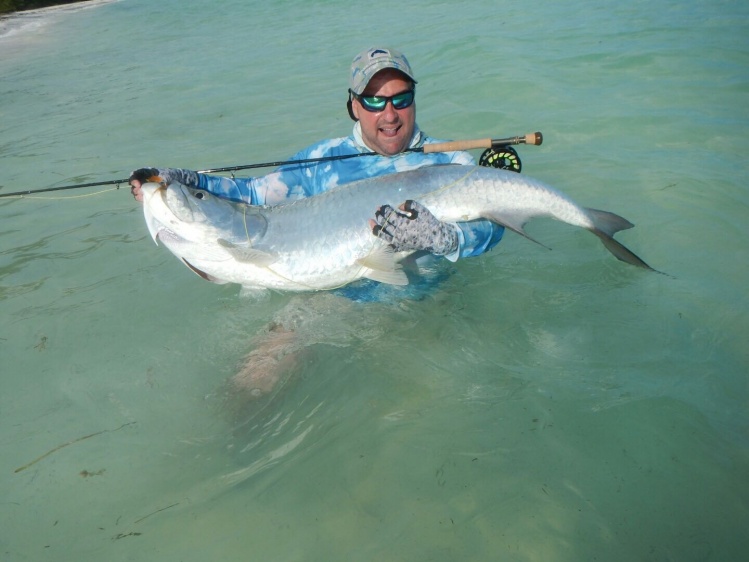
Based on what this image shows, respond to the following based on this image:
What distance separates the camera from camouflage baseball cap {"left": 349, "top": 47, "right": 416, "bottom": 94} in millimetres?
3268

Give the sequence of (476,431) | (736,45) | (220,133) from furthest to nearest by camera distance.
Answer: (736,45), (220,133), (476,431)

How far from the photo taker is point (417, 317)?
11.5 feet

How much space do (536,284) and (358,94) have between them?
1.71 metres

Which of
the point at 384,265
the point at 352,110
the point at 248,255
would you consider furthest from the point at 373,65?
the point at 248,255

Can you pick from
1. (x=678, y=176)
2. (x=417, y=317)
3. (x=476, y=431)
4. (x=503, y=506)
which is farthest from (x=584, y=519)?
(x=678, y=176)

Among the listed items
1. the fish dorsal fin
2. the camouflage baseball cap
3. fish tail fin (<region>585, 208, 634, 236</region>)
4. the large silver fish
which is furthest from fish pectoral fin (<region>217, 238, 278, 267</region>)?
fish tail fin (<region>585, 208, 634, 236</region>)

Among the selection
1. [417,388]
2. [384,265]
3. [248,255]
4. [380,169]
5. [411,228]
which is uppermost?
[380,169]

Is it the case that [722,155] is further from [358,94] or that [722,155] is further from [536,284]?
[358,94]

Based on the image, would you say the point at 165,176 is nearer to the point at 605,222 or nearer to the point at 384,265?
the point at 384,265

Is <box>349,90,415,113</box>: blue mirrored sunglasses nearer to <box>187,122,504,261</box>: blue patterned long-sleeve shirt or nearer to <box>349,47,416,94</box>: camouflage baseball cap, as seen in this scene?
<box>349,47,416,94</box>: camouflage baseball cap

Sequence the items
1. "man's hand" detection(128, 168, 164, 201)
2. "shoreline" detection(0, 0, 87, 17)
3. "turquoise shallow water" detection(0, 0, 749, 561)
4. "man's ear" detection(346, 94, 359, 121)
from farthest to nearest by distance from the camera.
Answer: "shoreline" detection(0, 0, 87, 17) → "man's ear" detection(346, 94, 359, 121) → "man's hand" detection(128, 168, 164, 201) → "turquoise shallow water" detection(0, 0, 749, 561)

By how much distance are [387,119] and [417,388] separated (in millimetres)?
1621

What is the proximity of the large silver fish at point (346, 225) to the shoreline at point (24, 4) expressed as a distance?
32.0 meters

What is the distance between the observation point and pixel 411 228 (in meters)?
3.00
